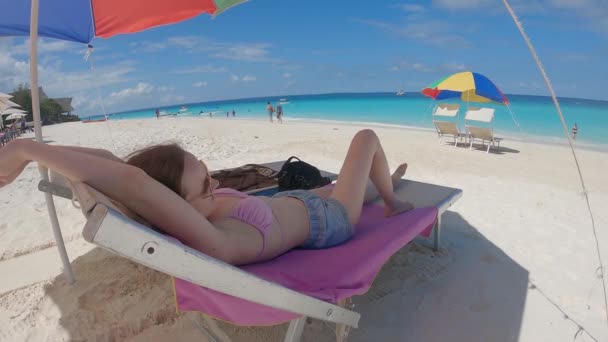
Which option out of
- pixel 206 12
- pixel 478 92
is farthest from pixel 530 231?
pixel 478 92

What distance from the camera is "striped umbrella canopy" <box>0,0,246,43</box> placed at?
8.54ft

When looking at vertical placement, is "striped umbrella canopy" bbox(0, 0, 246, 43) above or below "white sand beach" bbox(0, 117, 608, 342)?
above

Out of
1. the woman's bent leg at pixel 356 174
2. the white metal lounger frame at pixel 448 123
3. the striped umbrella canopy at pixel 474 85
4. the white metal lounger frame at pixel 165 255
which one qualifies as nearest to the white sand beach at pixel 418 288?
the woman's bent leg at pixel 356 174

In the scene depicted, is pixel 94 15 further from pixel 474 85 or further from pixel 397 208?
pixel 474 85

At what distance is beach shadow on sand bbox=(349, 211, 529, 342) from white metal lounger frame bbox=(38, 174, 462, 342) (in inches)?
38.5

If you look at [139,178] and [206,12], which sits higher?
[206,12]

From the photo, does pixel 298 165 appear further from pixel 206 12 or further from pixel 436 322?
pixel 436 322

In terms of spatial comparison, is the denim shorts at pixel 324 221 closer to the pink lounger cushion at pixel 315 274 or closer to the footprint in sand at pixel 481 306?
the pink lounger cushion at pixel 315 274

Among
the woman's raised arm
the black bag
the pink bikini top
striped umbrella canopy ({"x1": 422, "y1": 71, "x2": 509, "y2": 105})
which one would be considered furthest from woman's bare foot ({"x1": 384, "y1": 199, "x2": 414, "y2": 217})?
striped umbrella canopy ({"x1": 422, "y1": 71, "x2": 509, "y2": 105})

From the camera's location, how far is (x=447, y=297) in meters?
2.28

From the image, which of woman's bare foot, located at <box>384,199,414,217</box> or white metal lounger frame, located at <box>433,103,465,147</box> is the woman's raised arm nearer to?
woman's bare foot, located at <box>384,199,414,217</box>

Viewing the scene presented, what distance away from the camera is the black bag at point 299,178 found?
3.12 m

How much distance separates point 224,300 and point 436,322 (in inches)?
54.1

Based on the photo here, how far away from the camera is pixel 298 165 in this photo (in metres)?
3.29
